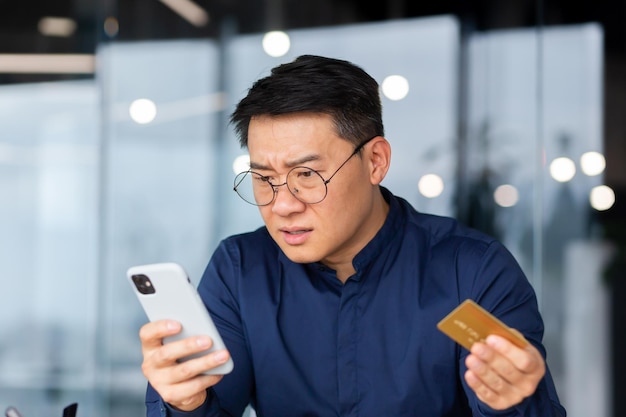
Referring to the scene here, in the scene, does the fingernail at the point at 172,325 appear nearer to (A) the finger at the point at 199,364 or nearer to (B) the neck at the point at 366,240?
(A) the finger at the point at 199,364

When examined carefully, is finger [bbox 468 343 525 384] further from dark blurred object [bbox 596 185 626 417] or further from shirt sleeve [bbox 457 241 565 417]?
dark blurred object [bbox 596 185 626 417]

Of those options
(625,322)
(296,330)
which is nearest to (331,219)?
(296,330)

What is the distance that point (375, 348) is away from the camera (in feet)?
6.00

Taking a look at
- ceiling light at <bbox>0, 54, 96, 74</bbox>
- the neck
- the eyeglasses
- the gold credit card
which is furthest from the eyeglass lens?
ceiling light at <bbox>0, 54, 96, 74</bbox>

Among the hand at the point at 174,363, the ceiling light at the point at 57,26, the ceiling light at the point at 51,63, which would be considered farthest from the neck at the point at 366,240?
the ceiling light at the point at 57,26

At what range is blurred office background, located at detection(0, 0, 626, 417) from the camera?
4.18 meters

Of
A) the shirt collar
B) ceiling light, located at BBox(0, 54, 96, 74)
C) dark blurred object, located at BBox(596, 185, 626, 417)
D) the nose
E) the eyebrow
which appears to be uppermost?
ceiling light, located at BBox(0, 54, 96, 74)

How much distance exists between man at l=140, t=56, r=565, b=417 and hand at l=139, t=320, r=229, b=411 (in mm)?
83

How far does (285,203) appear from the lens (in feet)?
5.66

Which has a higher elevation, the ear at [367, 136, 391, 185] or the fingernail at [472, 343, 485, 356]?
the ear at [367, 136, 391, 185]

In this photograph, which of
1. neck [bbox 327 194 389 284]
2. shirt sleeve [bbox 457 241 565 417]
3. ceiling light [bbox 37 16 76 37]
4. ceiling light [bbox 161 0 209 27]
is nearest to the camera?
shirt sleeve [bbox 457 241 565 417]

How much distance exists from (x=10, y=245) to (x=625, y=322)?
311cm

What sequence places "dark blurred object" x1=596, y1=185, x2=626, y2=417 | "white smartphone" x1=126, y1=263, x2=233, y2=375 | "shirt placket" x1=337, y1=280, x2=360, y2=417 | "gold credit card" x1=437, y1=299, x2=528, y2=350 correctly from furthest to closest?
"dark blurred object" x1=596, y1=185, x2=626, y2=417 → "shirt placket" x1=337, y1=280, x2=360, y2=417 → "white smartphone" x1=126, y1=263, x2=233, y2=375 → "gold credit card" x1=437, y1=299, x2=528, y2=350

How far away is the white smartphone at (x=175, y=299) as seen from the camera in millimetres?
1468
